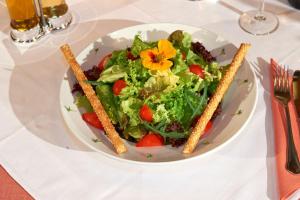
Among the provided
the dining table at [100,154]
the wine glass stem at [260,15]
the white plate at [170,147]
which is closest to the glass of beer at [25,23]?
the dining table at [100,154]

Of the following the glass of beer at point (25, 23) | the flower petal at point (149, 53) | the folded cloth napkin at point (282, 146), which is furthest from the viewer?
the glass of beer at point (25, 23)

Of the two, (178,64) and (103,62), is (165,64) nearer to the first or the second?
(178,64)

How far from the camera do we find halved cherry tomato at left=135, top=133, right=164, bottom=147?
819 mm

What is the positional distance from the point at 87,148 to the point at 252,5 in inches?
25.0

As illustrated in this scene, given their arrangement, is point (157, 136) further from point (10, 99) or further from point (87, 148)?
point (10, 99)

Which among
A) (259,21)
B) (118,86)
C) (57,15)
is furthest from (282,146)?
(57,15)

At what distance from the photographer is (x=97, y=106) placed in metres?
0.84

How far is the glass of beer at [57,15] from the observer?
117 centimetres

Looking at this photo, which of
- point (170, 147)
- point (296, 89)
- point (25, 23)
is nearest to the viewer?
point (170, 147)

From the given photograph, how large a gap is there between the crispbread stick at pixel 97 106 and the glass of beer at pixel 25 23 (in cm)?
23

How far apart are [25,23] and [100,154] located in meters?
0.46

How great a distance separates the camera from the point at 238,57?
89 centimetres

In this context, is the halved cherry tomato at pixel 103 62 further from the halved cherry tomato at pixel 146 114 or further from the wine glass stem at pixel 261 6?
the wine glass stem at pixel 261 6

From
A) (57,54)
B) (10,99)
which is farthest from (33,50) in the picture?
(10,99)
